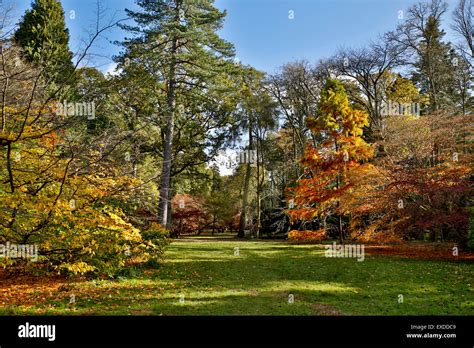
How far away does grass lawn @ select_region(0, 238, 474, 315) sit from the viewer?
6543 mm

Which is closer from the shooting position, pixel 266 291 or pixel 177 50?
pixel 266 291

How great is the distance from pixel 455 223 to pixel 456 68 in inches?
690

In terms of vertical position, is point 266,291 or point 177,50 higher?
point 177,50

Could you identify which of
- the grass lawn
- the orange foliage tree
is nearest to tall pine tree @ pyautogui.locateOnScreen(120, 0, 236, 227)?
the orange foliage tree

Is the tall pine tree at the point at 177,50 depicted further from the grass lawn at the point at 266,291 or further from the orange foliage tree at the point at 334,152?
the grass lawn at the point at 266,291

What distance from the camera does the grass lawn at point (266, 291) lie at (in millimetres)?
6543

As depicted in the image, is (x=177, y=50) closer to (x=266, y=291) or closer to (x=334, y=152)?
(x=334, y=152)

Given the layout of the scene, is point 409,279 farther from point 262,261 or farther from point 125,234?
point 125,234

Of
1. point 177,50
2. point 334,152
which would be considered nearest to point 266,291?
point 334,152

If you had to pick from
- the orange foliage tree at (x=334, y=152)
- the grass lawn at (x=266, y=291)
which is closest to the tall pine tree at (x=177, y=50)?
the orange foliage tree at (x=334, y=152)

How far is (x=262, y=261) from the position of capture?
1305 cm

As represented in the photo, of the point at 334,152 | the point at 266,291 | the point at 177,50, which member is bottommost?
the point at 266,291

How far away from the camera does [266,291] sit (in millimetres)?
A: 8148
